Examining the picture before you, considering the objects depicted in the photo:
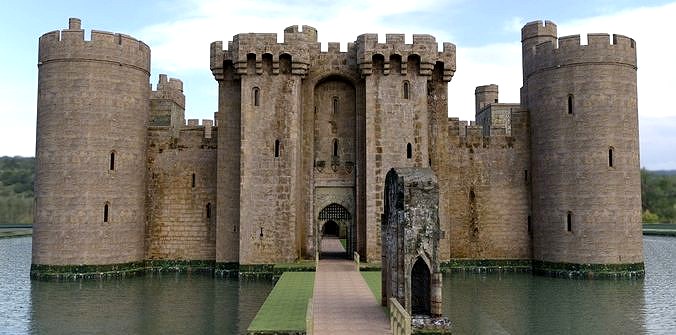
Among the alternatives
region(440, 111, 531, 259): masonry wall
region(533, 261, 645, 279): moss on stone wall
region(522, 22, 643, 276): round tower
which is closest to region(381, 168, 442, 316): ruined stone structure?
region(533, 261, 645, 279): moss on stone wall

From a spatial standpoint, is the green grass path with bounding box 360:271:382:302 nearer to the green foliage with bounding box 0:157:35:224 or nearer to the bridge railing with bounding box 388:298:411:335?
the bridge railing with bounding box 388:298:411:335

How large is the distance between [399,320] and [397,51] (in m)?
18.7

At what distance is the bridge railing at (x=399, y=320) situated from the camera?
12.0m

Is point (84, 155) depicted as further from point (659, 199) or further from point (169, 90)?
point (659, 199)

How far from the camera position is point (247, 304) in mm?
21781

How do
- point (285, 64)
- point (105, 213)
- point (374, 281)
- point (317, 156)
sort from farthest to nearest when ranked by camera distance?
point (317, 156), point (285, 64), point (105, 213), point (374, 281)

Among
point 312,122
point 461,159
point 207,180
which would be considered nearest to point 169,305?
point 207,180

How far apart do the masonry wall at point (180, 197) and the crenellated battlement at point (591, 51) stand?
17101 millimetres

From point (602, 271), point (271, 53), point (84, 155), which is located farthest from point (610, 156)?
point (84, 155)

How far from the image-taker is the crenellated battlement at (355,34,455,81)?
2917cm

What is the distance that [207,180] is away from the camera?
31.0 m

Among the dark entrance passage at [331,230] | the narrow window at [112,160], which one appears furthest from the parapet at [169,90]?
the dark entrance passage at [331,230]

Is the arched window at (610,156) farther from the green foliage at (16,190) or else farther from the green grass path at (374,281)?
the green foliage at (16,190)

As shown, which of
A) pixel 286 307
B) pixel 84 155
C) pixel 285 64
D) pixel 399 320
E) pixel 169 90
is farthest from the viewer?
pixel 169 90
